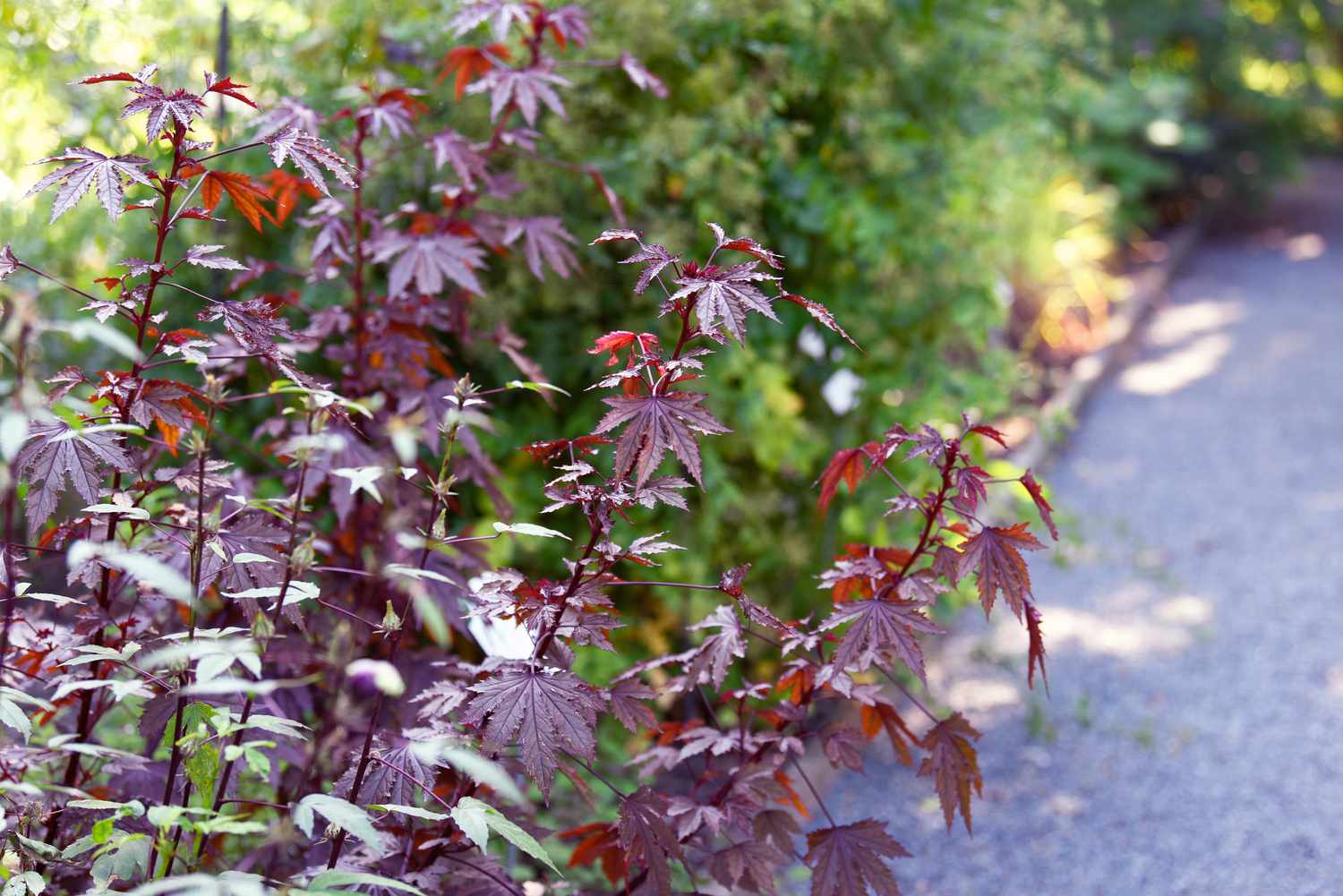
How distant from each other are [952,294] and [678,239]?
83cm

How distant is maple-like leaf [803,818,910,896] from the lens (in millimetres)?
1601

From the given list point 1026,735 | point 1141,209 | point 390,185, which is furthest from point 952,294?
point 1141,209

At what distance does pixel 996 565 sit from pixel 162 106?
1253mm

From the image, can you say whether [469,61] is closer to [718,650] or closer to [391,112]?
[391,112]

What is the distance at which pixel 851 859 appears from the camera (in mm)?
1624

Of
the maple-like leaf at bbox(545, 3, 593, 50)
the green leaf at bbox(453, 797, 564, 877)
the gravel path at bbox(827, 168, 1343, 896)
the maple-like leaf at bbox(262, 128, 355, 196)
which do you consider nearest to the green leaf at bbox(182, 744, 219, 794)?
the green leaf at bbox(453, 797, 564, 877)

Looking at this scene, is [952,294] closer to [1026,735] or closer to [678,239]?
[678,239]

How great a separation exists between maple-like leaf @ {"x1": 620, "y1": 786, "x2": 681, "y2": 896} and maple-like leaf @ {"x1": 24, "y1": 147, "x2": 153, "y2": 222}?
3.27 feet

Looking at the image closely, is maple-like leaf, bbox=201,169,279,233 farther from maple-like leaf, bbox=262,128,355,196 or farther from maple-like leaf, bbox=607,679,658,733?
maple-like leaf, bbox=607,679,658,733

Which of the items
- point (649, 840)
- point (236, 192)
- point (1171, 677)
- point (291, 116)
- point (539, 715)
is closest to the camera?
point (539, 715)

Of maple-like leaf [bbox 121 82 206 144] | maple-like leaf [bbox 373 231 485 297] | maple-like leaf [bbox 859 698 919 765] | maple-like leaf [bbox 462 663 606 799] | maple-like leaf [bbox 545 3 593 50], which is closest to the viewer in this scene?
maple-like leaf [bbox 462 663 606 799]

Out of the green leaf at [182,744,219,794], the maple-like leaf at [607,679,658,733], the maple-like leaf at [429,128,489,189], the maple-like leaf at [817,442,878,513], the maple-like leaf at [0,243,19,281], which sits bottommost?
the maple-like leaf at [607,679,658,733]

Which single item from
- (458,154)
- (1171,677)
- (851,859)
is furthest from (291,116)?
(1171,677)

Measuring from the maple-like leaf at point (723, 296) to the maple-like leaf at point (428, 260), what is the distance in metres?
0.62
